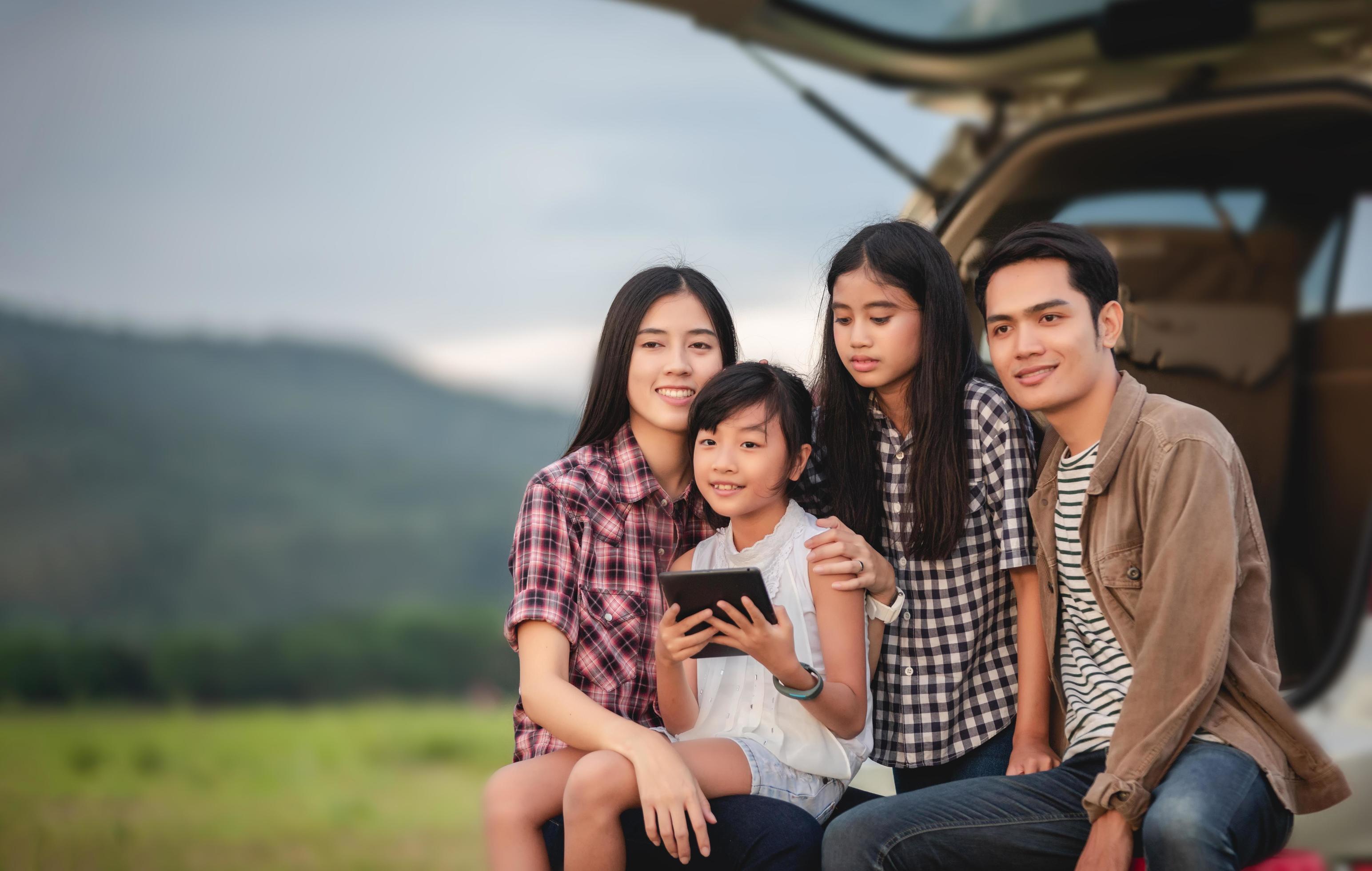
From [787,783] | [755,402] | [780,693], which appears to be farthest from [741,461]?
[787,783]

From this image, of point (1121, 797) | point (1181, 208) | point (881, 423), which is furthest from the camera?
point (1181, 208)

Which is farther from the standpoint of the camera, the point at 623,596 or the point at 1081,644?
the point at 623,596

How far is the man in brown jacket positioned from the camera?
3.95ft

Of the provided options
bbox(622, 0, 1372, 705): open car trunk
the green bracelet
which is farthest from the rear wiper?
the green bracelet

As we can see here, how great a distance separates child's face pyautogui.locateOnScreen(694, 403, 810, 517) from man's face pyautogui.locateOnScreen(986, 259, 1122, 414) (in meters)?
0.29

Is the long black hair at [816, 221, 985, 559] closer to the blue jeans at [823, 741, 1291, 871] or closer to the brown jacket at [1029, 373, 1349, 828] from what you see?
the brown jacket at [1029, 373, 1349, 828]

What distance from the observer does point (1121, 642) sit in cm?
129

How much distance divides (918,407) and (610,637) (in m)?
0.48

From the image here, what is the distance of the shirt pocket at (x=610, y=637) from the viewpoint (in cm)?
147

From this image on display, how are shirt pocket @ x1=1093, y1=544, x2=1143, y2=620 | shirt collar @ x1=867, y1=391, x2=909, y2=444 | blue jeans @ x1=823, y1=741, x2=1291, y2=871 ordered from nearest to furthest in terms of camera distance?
blue jeans @ x1=823, y1=741, x2=1291, y2=871 < shirt pocket @ x1=1093, y1=544, x2=1143, y2=620 < shirt collar @ x1=867, y1=391, x2=909, y2=444

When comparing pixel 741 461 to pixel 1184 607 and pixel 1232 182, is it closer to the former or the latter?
pixel 1184 607

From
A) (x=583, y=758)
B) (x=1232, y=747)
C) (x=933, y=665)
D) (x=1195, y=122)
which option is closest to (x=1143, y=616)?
(x=1232, y=747)

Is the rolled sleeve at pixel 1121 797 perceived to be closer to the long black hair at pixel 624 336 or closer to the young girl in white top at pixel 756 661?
the young girl in white top at pixel 756 661

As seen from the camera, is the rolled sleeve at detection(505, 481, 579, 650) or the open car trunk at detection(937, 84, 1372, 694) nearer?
the rolled sleeve at detection(505, 481, 579, 650)
